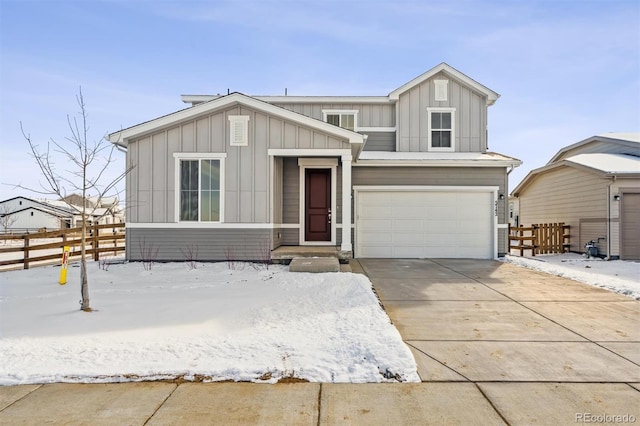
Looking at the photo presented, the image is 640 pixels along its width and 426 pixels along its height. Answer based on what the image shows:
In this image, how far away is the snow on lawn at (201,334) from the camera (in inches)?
132

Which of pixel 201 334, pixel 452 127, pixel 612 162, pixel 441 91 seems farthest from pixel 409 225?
pixel 201 334

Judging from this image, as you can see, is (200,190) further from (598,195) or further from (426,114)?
(598,195)

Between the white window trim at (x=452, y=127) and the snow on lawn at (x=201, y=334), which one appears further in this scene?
the white window trim at (x=452, y=127)

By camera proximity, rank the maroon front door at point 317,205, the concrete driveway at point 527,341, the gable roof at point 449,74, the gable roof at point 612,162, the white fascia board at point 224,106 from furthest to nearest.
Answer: the gable roof at point 449,74 → the gable roof at point 612,162 → the maroon front door at point 317,205 → the white fascia board at point 224,106 → the concrete driveway at point 527,341

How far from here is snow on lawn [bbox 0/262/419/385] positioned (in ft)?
11.0

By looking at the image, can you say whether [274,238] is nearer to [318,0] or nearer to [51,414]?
[318,0]

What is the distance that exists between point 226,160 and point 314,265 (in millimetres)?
3732

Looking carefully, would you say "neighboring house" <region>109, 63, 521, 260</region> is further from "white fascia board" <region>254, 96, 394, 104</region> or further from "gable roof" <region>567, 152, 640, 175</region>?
"gable roof" <region>567, 152, 640, 175</region>

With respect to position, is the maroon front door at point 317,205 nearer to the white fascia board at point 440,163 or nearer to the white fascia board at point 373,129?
the white fascia board at point 440,163

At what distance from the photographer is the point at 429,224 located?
11508mm

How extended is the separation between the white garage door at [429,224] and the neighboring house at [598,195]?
3.98 m

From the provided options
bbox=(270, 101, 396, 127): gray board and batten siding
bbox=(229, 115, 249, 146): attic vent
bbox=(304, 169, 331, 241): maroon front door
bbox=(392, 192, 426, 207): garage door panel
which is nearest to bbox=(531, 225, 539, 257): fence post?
bbox=(392, 192, 426, 207): garage door panel

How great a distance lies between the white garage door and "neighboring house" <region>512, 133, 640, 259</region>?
13.0ft

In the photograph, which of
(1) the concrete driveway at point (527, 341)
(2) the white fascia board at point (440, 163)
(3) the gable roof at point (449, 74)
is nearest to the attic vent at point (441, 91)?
(3) the gable roof at point (449, 74)
